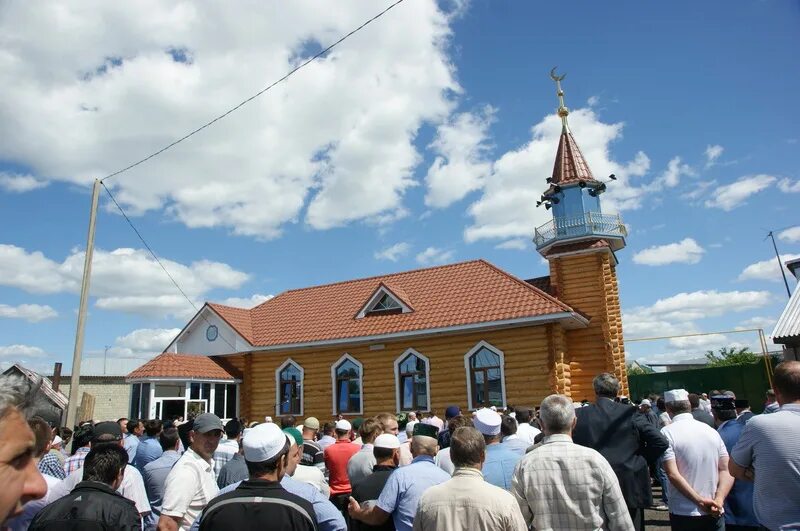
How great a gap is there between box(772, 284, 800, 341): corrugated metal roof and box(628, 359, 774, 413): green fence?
29.0ft

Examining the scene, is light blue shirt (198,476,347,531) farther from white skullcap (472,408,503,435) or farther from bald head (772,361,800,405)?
bald head (772,361,800,405)

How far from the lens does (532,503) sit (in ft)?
12.1

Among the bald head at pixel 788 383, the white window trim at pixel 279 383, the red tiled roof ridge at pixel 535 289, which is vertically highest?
the red tiled roof ridge at pixel 535 289

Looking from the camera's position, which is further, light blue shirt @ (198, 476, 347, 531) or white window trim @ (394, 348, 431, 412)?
white window trim @ (394, 348, 431, 412)

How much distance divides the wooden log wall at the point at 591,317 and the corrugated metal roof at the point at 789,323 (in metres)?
6.90

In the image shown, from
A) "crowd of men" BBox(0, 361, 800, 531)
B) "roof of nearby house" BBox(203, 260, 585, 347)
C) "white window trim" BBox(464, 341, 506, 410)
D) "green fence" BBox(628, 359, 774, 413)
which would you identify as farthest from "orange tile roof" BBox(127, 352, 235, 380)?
"green fence" BBox(628, 359, 774, 413)

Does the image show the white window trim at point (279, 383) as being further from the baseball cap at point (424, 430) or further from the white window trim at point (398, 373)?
the baseball cap at point (424, 430)

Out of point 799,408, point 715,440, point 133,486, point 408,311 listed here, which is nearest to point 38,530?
point 133,486

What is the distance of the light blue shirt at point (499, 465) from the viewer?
15.8 ft

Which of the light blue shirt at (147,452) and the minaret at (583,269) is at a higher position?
the minaret at (583,269)

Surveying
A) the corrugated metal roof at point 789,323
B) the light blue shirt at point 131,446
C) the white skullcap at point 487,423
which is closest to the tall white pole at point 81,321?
the light blue shirt at point 131,446

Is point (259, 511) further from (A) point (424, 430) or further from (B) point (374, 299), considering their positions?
(B) point (374, 299)

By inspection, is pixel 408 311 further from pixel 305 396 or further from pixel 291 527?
pixel 291 527

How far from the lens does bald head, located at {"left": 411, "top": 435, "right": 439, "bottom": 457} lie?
4.61m
